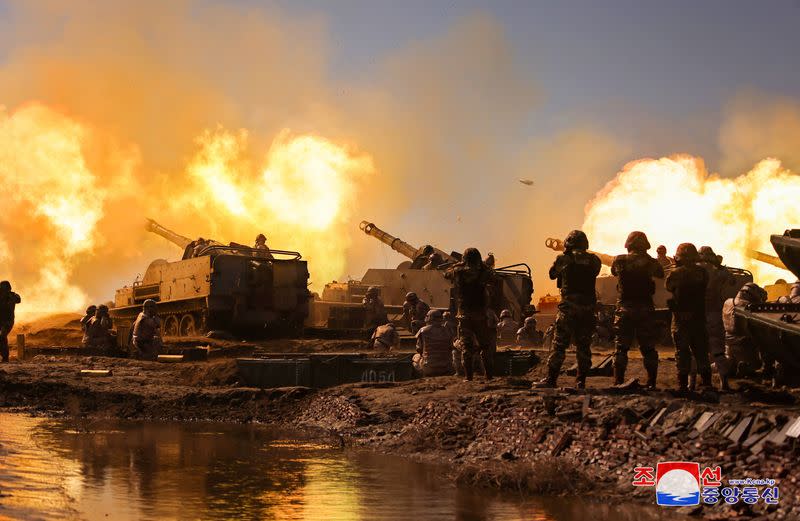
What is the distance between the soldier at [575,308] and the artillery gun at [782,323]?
1.98 m

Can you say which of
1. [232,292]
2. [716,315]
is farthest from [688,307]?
[232,292]

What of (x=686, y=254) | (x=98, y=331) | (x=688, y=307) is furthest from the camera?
(x=98, y=331)

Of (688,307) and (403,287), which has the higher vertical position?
(403,287)

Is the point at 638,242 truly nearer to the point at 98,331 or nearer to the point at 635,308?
the point at 635,308

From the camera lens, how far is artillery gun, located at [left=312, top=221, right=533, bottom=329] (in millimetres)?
34781

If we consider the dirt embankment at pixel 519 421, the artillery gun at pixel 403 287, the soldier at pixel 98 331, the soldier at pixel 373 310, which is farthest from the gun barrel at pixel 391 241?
the dirt embankment at pixel 519 421

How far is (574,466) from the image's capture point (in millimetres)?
10766

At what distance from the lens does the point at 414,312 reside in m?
28.0

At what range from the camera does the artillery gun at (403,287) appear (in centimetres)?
3478

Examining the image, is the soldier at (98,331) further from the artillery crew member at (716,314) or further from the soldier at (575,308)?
the soldier at (575,308)

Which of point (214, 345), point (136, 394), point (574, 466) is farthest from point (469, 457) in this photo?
point (214, 345)

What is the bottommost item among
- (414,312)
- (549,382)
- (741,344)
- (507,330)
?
(549,382)

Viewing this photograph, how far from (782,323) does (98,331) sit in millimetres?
18994

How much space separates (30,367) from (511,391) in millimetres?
13154
